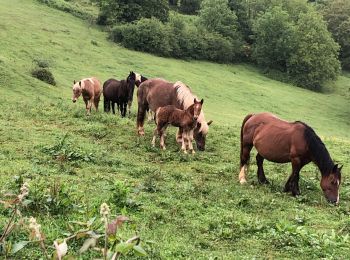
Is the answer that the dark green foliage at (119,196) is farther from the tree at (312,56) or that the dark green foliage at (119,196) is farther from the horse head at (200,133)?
the tree at (312,56)

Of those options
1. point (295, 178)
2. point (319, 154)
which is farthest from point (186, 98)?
point (319, 154)

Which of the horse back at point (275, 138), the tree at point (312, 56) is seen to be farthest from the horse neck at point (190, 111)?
the tree at point (312, 56)

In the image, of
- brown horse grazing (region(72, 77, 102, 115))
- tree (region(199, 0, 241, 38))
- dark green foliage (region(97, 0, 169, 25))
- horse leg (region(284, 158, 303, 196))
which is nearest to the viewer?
horse leg (region(284, 158, 303, 196))

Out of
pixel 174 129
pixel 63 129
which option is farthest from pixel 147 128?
pixel 63 129

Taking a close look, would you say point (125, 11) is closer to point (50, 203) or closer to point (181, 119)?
point (181, 119)

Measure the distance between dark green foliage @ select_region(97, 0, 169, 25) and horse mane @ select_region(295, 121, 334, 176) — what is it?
48194 mm

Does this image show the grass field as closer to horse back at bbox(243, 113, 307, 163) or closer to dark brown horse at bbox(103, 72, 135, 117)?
horse back at bbox(243, 113, 307, 163)

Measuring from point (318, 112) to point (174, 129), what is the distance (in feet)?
99.2

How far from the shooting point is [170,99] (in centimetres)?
1622

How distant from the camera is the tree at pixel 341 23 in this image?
76375 mm

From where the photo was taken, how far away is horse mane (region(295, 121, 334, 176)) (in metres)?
10.9

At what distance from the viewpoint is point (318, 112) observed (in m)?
46.1

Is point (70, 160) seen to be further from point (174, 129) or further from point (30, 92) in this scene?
point (30, 92)

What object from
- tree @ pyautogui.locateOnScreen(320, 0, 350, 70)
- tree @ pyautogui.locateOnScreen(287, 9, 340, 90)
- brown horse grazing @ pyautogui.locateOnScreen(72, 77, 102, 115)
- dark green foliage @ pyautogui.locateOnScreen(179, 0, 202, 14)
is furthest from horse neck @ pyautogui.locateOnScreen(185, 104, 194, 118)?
dark green foliage @ pyautogui.locateOnScreen(179, 0, 202, 14)
